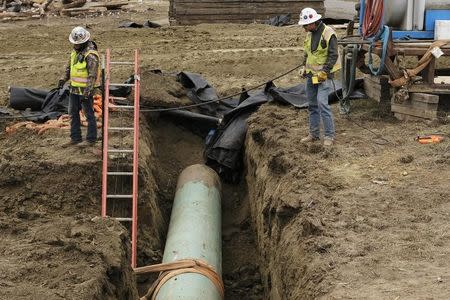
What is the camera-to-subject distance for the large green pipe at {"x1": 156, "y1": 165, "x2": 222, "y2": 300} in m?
8.68

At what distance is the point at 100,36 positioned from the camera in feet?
72.1

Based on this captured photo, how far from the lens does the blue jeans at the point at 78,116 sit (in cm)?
1114

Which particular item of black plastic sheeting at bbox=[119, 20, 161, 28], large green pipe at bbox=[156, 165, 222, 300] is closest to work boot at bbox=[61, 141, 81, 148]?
large green pipe at bbox=[156, 165, 222, 300]

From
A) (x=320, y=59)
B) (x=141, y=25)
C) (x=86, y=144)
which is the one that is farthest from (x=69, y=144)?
(x=141, y=25)

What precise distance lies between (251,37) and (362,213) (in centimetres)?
1403

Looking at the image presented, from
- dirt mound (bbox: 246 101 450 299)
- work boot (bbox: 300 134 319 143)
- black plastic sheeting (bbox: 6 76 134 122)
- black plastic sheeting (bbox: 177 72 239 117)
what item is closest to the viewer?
dirt mound (bbox: 246 101 450 299)

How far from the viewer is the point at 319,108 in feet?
33.6

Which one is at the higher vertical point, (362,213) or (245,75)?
(362,213)

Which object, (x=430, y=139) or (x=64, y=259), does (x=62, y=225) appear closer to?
(x=64, y=259)

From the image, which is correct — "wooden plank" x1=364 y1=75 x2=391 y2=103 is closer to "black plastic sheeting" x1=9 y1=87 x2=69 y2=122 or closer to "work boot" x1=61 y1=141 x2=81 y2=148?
"work boot" x1=61 y1=141 x2=81 y2=148

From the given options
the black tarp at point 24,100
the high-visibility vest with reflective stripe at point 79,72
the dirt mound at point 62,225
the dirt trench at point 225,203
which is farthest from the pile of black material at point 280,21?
the high-visibility vest with reflective stripe at point 79,72

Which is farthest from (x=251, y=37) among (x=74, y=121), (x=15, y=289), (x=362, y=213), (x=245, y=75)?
(x=15, y=289)

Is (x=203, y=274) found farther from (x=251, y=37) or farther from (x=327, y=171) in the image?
(x=251, y=37)

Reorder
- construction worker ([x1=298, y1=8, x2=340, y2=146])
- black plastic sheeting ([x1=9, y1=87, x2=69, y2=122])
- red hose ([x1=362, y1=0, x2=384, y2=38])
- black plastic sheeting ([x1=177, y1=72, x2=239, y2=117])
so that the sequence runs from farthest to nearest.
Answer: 1. black plastic sheeting ([x1=177, y1=72, x2=239, y2=117])
2. black plastic sheeting ([x1=9, y1=87, x2=69, y2=122])
3. red hose ([x1=362, y1=0, x2=384, y2=38])
4. construction worker ([x1=298, y1=8, x2=340, y2=146])
